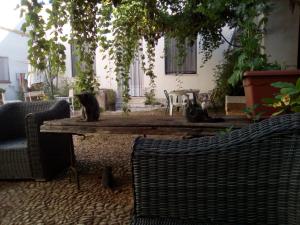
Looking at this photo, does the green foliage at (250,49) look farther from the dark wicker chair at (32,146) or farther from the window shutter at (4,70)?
the window shutter at (4,70)

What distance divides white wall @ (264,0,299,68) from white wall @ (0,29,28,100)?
29.6 feet

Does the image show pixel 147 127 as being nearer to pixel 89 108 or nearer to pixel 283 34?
pixel 89 108

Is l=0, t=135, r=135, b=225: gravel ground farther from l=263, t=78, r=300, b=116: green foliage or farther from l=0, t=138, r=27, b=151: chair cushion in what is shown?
l=263, t=78, r=300, b=116: green foliage

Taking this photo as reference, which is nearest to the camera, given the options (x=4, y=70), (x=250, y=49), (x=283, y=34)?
(x=250, y=49)

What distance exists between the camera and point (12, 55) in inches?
433

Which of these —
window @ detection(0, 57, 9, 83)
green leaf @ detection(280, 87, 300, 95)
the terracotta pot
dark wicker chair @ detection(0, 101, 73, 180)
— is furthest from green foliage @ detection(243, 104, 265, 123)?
window @ detection(0, 57, 9, 83)

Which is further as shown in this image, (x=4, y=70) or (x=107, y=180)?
(x=4, y=70)

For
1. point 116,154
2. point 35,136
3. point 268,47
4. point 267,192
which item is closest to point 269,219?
point 267,192

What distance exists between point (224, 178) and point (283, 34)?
4073 millimetres

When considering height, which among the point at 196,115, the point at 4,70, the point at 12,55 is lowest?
the point at 196,115

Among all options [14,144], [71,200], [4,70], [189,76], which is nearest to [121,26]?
[14,144]

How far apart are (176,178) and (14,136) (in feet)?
8.86

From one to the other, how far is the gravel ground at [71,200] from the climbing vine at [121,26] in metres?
1.12

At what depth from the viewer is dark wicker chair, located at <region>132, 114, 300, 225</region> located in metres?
1.02
